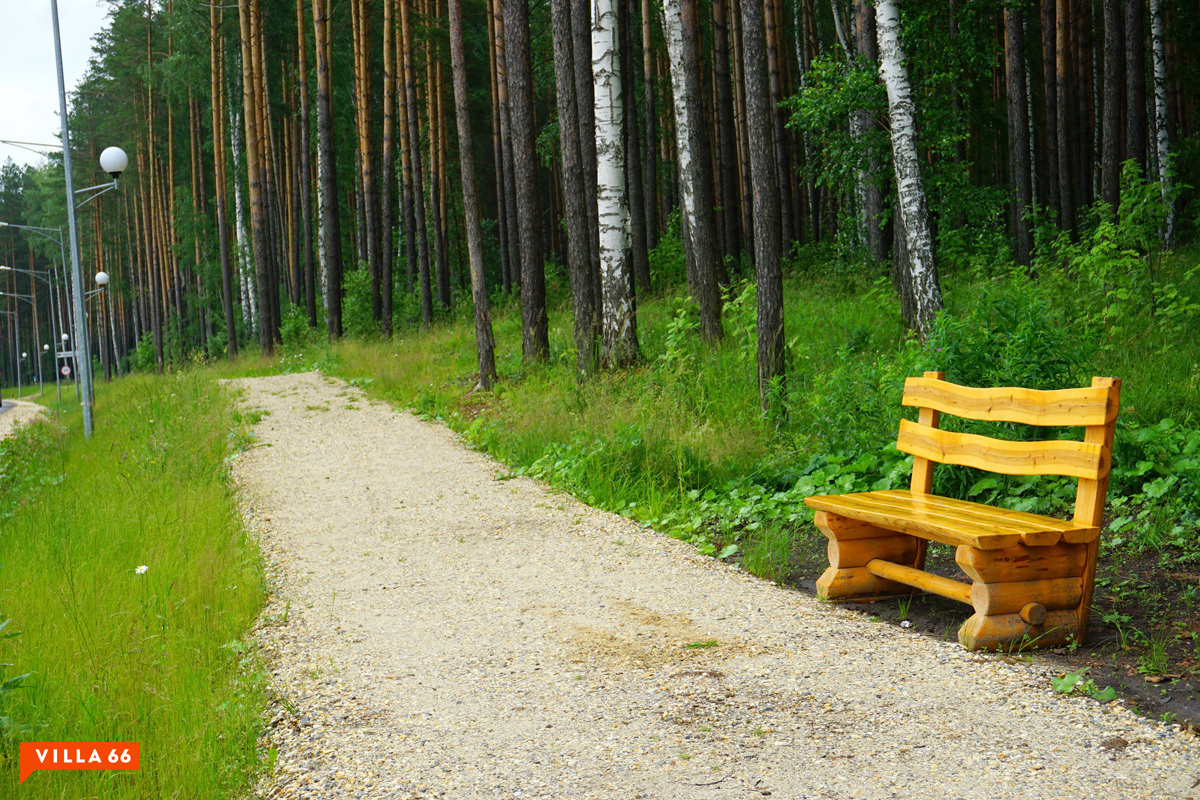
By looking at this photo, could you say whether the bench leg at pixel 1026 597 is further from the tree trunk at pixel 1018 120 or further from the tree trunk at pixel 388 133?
the tree trunk at pixel 388 133

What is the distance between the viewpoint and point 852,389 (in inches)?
280

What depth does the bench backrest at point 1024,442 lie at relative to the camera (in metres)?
3.77

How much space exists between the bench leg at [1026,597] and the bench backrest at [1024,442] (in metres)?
0.23

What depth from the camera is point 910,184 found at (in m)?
9.47

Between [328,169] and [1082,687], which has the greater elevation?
[328,169]

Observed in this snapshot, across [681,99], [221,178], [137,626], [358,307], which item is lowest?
[137,626]

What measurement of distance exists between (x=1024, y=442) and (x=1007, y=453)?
9 centimetres

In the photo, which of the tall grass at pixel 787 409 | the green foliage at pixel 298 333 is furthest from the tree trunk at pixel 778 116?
the green foliage at pixel 298 333

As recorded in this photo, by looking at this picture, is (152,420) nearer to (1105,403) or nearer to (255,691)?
(255,691)

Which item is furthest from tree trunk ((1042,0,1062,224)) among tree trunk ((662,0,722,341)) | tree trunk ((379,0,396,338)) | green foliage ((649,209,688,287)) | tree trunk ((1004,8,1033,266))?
tree trunk ((379,0,396,338))

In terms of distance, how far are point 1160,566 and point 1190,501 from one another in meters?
0.80

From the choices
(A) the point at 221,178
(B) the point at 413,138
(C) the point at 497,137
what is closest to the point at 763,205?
(B) the point at 413,138

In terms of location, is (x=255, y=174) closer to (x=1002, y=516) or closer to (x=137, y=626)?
(x=137, y=626)

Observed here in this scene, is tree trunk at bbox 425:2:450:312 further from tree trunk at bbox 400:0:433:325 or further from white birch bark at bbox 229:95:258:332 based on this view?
white birch bark at bbox 229:95:258:332
